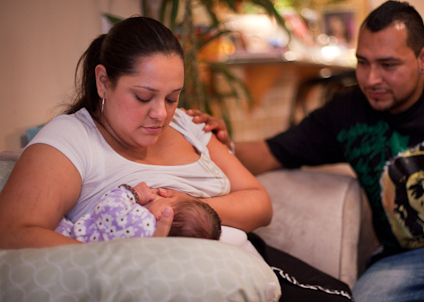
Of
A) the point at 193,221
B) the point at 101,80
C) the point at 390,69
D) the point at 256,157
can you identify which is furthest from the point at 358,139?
the point at 101,80

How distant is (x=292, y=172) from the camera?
1.69 metres

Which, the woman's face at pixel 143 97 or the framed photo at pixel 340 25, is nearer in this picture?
the woman's face at pixel 143 97

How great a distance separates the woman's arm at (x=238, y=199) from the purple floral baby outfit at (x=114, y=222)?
0.26 metres

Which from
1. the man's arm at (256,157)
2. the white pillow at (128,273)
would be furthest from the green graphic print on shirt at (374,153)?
the white pillow at (128,273)

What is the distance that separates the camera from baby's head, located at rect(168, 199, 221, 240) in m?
0.93

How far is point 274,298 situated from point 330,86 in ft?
10.8

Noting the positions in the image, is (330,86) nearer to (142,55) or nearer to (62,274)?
(142,55)

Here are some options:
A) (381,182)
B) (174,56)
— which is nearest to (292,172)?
(381,182)

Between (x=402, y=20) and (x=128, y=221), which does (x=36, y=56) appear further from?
(x=402, y=20)

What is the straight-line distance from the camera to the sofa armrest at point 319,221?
142cm

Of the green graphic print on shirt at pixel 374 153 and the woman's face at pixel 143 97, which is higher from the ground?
the woman's face at pixel 143 97

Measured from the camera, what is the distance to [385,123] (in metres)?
1.54

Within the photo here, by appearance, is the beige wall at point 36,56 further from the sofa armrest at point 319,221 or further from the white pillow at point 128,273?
the sofa armrest at point 319,221

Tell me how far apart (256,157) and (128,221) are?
2.84 feet
